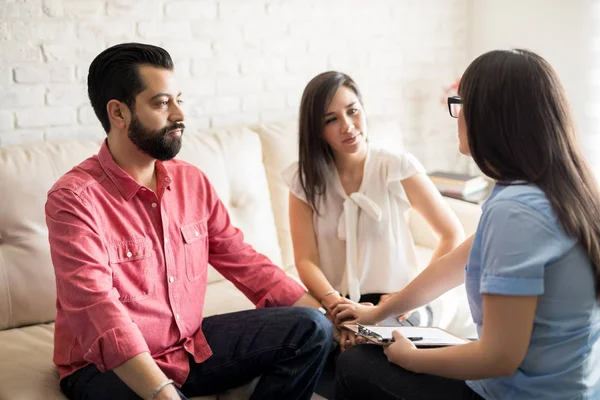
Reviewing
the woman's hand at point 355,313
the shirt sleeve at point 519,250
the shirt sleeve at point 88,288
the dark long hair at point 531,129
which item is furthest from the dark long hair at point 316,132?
the shirt sleeve at point 519,250

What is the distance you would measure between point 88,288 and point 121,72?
52 centimetres

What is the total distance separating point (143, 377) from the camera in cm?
149

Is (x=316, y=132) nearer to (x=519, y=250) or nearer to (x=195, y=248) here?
(x=195, y=248)

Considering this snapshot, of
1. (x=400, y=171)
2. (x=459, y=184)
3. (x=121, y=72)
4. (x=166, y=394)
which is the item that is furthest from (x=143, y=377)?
(x=459, y=184)

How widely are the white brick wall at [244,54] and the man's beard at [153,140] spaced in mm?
793

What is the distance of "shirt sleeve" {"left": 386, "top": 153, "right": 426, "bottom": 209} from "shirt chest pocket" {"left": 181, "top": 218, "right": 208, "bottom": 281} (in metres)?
0.53

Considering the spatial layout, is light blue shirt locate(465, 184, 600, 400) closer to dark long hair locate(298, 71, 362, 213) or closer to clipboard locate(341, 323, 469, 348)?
clipboard locate(341, 323, 469, 348)

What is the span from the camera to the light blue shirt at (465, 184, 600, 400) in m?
1.22

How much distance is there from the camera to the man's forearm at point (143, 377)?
1.49m

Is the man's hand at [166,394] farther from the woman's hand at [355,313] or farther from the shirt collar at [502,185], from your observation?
the shirt collar at [502,185]

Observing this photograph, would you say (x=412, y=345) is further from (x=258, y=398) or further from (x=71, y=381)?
(x=71, y=381)

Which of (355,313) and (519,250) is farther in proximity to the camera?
(355,313)

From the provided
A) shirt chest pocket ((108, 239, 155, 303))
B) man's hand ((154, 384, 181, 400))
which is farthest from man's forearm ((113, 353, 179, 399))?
shirt chest pocket ((108, 239, 155, 303))

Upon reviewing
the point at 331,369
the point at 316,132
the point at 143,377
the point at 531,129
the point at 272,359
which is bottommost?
the point at 331,369
